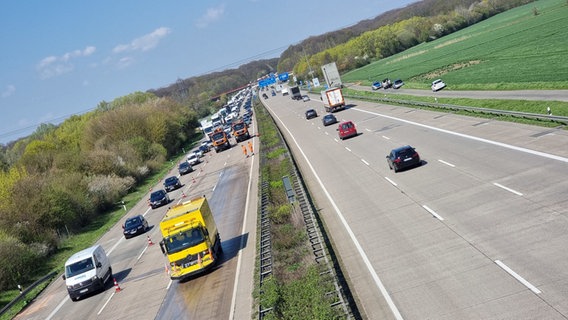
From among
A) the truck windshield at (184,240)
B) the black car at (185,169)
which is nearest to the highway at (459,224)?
the truck windshield at (184,240)

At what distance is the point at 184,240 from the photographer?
80.5 ft

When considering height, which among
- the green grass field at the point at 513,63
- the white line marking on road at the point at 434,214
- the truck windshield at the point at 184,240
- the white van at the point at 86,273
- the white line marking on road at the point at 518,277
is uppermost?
the truck windshield at the point at 184,240

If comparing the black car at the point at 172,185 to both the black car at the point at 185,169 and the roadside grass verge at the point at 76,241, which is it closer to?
the roadside grass verge at the point at 76,241

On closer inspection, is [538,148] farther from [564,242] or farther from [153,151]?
[153,151]

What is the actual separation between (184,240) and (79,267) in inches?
297

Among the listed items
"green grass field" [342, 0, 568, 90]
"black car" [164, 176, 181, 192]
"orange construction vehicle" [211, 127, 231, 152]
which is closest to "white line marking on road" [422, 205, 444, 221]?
"green grass field" [342, 0, 568, 90]

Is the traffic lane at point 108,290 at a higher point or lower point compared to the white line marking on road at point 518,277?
lower

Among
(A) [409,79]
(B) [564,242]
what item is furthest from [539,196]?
(A) [409,79]

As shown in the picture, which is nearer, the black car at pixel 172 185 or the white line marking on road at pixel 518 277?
the white line marking on road at pixel 518 277

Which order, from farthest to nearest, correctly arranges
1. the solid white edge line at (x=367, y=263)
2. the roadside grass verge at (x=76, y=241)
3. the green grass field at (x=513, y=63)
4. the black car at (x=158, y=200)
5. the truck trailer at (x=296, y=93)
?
the truck trailer at (x=296, y=93) < the green grass field at (x=513, y=63) < the black car at (x=158, y=200) < the roadside grass verge at (x=76, y=241) < the solid white edge line at (x=367, y=263)

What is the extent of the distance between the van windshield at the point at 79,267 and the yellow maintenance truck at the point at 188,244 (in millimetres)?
6061

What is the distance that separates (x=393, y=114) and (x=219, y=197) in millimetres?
23697

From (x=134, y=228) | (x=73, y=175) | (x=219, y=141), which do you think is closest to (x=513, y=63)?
(x=219, y=141)

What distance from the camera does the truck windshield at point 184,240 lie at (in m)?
24.4
